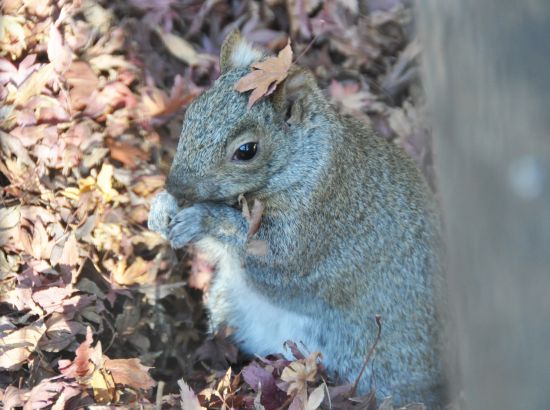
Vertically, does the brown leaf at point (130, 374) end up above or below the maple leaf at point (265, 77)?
below

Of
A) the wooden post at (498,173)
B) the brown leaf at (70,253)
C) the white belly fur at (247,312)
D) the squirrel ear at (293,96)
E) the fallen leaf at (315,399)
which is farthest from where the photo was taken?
the brown leaf at (70,253)

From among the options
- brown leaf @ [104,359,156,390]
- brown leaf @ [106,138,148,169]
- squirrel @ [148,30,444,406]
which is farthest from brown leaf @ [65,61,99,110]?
brown leaf @ [104,359,156,390]

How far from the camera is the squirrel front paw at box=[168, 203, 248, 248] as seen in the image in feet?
12.0

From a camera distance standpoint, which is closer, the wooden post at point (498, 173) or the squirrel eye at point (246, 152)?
the wooden post at point (498, 173)

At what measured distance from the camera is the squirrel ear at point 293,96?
3.59 m

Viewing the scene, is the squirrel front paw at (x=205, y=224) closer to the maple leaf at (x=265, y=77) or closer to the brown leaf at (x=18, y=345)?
the maple leaf at (x=265, y=77)

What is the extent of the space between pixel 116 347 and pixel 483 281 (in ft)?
9.89

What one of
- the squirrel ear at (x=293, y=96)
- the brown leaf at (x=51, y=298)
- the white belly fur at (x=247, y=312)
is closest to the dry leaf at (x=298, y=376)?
the white belly fur at (x=247, y=312)

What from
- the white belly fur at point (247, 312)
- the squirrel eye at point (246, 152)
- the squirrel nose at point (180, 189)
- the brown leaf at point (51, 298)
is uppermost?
the squirrel eye at point (246, 152)

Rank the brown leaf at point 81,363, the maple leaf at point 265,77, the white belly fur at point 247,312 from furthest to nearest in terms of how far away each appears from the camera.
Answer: the white belly fur at point 247,312 < the brown leaf at point 81,363 < the maple leaf at point 265,77

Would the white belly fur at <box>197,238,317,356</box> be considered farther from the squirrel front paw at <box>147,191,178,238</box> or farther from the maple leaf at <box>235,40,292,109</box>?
the maple leaf at <box>235,40,292,109</box>

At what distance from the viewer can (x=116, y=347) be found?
4273 millimetres

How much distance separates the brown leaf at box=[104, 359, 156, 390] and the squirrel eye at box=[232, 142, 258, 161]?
1095 millimetres

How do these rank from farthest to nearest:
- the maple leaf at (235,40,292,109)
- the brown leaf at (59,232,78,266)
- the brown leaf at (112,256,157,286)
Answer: the brown leaf at (112,256,157,286) < the brown leaf at (59,232,78,266) < the maple leaf at (235,40,292,109)
